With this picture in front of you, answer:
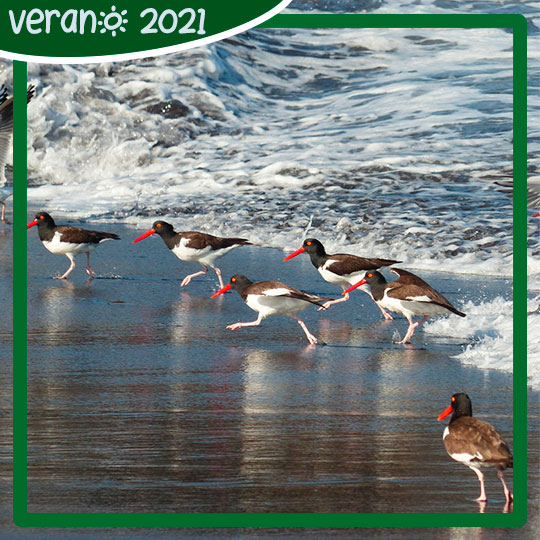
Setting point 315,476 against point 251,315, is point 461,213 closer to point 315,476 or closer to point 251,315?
point 251,315

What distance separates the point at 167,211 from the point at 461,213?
6.31ft

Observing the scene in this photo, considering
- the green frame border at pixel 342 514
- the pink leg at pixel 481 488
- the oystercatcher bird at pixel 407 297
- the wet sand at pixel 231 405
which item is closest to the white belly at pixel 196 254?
the wet sand at pixel 231 405

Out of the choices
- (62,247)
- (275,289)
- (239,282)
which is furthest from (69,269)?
(275,289)

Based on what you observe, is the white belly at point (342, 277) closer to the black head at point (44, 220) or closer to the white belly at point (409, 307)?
the white belly at point (409, 307)

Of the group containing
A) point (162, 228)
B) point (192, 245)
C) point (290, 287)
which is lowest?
point (290, 287)

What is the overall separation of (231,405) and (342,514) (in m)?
0.93

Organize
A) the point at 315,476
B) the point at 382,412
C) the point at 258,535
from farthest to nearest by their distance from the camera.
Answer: the point at 382,412, the point at 315,476, the point at 258,535

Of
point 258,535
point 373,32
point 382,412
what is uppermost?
point 373,32

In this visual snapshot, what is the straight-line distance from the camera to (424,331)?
205 inches

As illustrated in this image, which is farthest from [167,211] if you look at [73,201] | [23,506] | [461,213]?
[23,506]

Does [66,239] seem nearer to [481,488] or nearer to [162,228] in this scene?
[162,228]

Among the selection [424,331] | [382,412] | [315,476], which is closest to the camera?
[315,476]

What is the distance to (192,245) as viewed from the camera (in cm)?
592

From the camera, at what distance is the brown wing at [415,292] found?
17.1 ft
